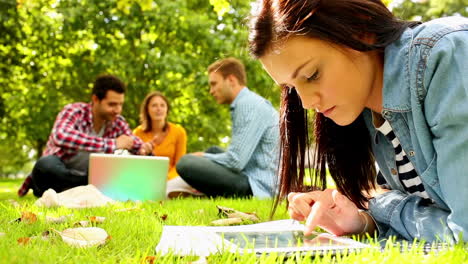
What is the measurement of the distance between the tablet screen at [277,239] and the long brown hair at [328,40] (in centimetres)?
43

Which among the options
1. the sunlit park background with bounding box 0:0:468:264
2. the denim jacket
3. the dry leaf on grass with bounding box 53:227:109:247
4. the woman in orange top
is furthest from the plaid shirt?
the sunlit park background with bounding box 0:0:468:264

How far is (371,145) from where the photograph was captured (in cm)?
189

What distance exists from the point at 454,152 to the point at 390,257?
1.15 feet

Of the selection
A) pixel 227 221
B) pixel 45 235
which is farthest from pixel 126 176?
pixel 45 235

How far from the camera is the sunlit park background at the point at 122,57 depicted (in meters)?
9.13

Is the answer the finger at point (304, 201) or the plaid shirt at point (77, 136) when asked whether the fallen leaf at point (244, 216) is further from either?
the plaid shirt at point (77, 136)

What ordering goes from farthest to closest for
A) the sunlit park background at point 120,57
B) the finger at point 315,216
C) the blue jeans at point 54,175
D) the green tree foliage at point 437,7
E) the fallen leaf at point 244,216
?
the sunlit park background at point 120,57 < the green tree foliage at point 437,7 < the blue jeans at point 54,175 < the fallen leaf at point 244,216 < the finger at point 315,216

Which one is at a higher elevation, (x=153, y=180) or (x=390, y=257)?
(x=390, y=257)

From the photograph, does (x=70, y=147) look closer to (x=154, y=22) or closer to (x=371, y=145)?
(x=371, y=145)

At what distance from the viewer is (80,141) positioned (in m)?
4.34

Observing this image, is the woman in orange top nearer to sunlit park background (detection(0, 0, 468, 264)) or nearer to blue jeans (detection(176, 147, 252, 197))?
blue jeans (detection(176, 147, 252, 197))

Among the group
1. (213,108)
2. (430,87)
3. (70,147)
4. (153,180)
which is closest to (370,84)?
(430,87)

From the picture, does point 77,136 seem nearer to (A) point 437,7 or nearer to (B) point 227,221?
(B) point 227,221

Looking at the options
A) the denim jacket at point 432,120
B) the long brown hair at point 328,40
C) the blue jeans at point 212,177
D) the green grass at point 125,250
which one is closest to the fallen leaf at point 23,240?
the green grass at point 125,250
